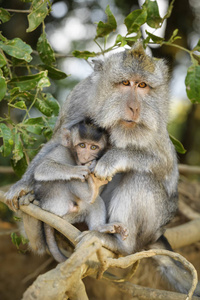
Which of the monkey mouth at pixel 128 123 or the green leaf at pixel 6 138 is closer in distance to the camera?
the green leaf at pixel 6 138

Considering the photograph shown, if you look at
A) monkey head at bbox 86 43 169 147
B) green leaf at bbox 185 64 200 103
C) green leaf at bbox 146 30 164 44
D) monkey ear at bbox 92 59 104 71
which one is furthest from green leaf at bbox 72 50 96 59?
green leaf at bbox 185 64 200 103

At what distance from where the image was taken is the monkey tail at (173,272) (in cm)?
399

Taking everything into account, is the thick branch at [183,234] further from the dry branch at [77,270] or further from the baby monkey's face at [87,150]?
the baby monkey's face at [87,150]

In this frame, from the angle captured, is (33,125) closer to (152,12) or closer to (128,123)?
(128,123)

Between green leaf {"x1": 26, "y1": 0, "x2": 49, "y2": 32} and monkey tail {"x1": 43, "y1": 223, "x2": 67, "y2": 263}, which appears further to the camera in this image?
monkey tail {"x1": 43, "y1": 223, "x2": 67, "y2": 263}

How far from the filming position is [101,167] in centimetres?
364

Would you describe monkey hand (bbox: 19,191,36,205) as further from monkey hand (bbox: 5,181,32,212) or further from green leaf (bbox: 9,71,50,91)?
green leaf (bbox: 9,71,50,91)

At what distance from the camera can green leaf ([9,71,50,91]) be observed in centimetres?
385

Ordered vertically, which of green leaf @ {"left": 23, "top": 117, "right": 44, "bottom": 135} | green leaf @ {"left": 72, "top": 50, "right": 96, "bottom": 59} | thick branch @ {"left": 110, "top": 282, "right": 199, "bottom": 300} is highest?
green leaf @ {"left": 72, "top": 50, "right": 96, "bottom": 59}

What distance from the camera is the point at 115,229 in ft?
11.8

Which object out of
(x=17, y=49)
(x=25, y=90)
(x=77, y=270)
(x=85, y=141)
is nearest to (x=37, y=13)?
(x=17, y=49)

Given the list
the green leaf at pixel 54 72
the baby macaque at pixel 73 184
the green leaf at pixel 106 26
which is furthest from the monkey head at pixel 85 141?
the green leaf at pixel 106 26

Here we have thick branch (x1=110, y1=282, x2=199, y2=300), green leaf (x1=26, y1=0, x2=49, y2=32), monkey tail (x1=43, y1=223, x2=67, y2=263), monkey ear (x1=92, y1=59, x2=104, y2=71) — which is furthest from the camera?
monkey ear (x1=92, y1=59, x2=104, y2=71)

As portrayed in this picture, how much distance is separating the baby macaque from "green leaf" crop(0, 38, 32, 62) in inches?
31.3
